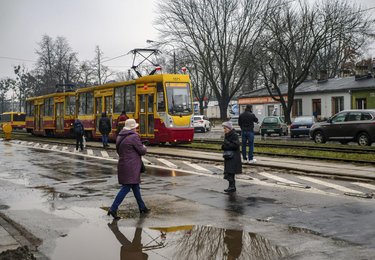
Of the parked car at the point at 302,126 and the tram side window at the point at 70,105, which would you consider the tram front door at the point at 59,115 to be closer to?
the tram side window at the point at 70,105

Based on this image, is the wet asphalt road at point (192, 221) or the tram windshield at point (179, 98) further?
the tram windshield at point (179, 98)

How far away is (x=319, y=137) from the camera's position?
26047 mm

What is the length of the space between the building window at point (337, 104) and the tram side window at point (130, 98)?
26.2 m

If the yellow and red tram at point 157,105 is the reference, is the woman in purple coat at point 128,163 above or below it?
below

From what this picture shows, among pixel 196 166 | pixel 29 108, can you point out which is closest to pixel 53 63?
→ pixel 29 108

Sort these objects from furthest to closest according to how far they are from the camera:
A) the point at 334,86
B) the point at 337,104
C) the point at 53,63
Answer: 1. the point at 53,63
2. the point at 334,86
3. the point at 337,104

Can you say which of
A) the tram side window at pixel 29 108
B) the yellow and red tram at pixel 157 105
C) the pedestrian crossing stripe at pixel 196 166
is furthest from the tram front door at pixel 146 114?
the tram side window at pixel 29 108

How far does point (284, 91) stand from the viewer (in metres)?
54.5

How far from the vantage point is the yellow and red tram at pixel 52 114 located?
1380 inches

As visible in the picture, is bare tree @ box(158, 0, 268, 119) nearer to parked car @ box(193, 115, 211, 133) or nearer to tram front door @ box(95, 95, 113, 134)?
parked car @ box(193, 115, 211, 133)

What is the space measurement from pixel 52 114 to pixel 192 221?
32.1 meters

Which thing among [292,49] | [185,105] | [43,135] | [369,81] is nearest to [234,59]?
[292,49]

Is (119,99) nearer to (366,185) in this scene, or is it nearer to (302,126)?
(302,126)

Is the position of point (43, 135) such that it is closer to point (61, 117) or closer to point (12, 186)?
point (61, 117)
